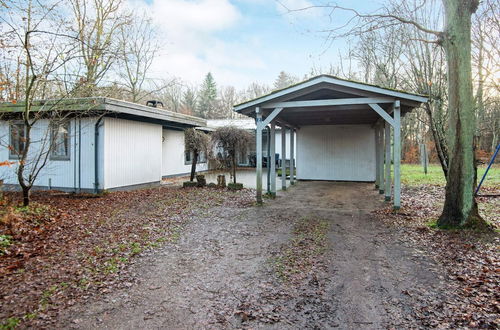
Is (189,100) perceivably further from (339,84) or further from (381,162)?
(339,84)

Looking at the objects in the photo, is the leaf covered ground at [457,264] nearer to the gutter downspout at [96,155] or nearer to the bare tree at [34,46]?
the bare tree at [34,46]

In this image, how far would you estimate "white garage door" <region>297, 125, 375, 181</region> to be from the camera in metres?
13.4

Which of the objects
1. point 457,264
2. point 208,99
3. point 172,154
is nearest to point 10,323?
point 457,264

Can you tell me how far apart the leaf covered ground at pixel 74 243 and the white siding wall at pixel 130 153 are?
1.39 m

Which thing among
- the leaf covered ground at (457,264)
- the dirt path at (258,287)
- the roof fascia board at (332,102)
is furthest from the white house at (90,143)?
the leaf covered ground at (457,264)

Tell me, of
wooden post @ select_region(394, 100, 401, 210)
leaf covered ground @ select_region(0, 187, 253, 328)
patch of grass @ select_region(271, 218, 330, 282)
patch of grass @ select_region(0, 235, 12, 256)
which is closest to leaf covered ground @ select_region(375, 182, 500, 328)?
wooden post @ select_region(394, 100, 401, 210)

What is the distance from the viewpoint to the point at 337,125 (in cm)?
1362

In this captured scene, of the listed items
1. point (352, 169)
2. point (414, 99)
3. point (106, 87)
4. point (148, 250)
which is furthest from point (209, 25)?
point (148, 250)

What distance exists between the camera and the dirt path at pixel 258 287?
2723 mm

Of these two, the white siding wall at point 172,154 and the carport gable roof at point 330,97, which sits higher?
the carport gable roof at point 330,97

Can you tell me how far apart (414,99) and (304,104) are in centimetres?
247

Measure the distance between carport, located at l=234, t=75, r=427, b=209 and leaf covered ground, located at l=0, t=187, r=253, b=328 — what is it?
2.74 m

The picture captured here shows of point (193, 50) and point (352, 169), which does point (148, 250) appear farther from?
point (193, 50)

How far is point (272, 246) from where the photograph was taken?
4.78 m
